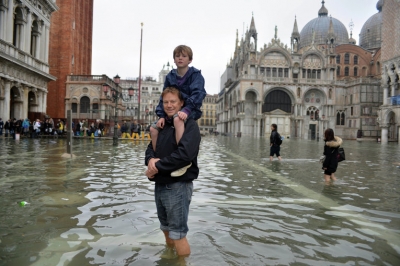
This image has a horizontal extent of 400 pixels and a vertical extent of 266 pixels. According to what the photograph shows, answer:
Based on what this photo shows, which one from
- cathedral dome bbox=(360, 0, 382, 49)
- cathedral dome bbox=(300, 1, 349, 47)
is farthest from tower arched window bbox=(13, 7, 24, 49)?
cathedral dome bbox=(360, 0, 382, 49)

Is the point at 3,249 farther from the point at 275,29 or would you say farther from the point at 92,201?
the point at 275,29

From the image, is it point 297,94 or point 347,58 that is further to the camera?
point 347,58

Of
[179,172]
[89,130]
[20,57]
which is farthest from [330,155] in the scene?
[89,130]

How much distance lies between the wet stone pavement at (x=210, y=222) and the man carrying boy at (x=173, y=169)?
0.31m

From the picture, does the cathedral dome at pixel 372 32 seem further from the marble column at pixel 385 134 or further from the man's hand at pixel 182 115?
the man's hand at pixel 182 115

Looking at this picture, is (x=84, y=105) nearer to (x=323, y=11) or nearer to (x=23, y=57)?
(x=23, y=57)

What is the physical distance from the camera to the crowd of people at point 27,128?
25.1 meters

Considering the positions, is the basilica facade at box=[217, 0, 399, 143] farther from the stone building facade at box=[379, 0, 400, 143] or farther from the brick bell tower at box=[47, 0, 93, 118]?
the brick bell tower at box=[47, 0, 93, 118]

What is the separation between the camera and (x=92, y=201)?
589 cm

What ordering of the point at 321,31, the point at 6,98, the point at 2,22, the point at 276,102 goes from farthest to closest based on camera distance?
the point at 321,31, the point at 276,102, the point at 6,98, the point at 2,22

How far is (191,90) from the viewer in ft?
11.8

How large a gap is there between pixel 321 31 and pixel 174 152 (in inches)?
3045

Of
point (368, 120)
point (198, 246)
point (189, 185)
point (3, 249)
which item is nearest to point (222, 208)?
point (198, 246)

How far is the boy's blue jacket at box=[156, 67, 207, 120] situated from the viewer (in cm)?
351
